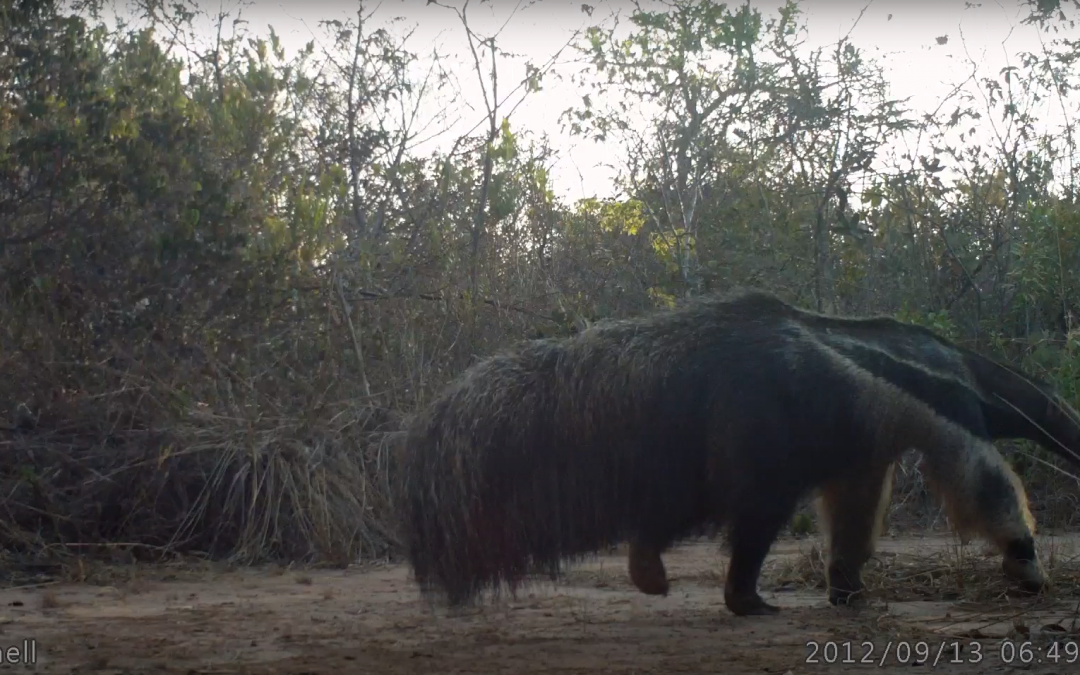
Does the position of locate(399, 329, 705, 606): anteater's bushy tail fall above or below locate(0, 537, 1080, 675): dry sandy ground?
above

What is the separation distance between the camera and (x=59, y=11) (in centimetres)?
844

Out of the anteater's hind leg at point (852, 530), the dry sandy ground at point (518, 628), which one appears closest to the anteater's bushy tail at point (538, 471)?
the dry sandy ground at point (518, 628)

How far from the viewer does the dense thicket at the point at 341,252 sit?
8.12m

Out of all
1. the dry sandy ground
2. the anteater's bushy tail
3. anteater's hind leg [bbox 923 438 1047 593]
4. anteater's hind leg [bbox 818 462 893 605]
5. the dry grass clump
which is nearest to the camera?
the dry sandy ground

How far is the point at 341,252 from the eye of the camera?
424 inches

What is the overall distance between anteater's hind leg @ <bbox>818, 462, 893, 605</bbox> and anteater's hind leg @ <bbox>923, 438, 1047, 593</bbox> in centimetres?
42

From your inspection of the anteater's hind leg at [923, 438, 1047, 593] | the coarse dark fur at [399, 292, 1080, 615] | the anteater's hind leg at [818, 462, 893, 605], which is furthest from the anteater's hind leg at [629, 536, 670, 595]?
the anteater's hind leg at [923, 438, 1047, 593]

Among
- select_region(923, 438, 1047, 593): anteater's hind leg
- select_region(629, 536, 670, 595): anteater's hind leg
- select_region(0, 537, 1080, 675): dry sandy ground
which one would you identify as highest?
select_region(923, 438, 1047, 593): anteater's hind leg

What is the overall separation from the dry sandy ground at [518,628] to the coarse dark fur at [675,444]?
339 mm

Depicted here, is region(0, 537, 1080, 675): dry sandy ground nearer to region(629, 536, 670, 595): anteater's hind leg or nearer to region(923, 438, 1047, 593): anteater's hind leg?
region(629, 536, 670, 595): anteater's hind leg

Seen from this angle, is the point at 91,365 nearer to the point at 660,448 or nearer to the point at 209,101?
the point at 209,101

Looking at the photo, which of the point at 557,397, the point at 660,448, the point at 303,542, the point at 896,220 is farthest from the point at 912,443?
the point at 896,220

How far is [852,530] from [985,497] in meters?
0.80

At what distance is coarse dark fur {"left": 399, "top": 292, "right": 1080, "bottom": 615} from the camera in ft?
17.7
